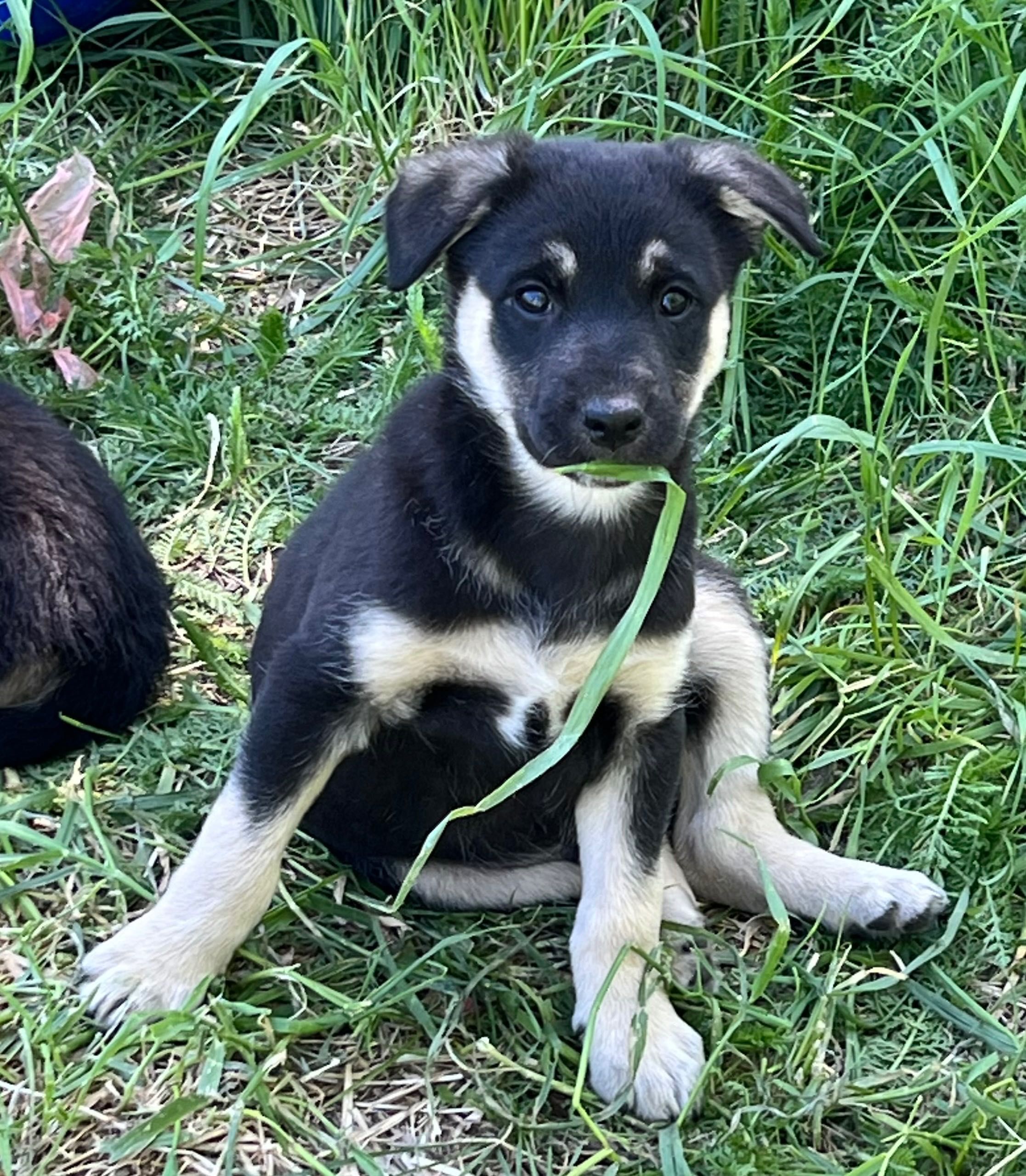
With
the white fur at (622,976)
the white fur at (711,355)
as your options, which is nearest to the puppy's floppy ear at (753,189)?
the white fur at (711,355)

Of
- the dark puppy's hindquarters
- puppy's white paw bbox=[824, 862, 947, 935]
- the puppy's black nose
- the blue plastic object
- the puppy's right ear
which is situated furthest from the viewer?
the blue plastic object

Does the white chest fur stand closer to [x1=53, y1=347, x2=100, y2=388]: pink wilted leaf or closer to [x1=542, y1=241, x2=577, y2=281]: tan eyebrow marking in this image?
[x1=542, y1=241, x2=577, y2=281]: tan eyebrow marking

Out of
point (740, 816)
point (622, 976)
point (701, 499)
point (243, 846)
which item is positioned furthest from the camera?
point (701, 499)

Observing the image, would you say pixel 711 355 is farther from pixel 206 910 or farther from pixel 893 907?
pixel 206 910

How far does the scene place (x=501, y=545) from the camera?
2.96 metres

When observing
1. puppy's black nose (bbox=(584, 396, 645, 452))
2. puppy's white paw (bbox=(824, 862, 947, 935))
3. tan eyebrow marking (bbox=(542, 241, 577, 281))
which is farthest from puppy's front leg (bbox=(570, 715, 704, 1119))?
tan eyebrow marking (bbox=(542, 241, 577, 281))

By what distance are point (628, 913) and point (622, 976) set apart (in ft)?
0.39

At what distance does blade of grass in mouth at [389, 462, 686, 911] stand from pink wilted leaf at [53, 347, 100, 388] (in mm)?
2295

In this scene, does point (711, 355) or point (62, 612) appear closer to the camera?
point (711, 355)

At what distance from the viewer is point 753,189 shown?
2.96 m

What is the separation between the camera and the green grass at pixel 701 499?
2939 millimetres

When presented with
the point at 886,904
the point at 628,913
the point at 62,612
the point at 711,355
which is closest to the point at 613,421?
the point at 711,355

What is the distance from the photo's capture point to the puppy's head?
108 inches

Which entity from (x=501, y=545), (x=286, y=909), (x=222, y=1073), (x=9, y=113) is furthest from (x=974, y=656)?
(x=9, y=113)
